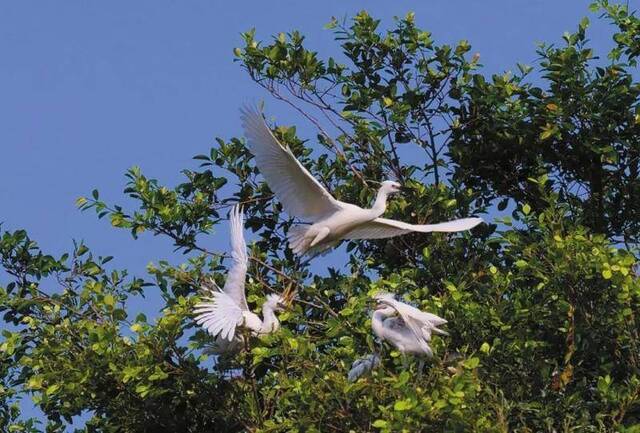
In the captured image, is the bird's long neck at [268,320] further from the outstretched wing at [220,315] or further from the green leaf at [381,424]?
the green leaf at [381,424]

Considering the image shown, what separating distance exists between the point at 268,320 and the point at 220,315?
35cm

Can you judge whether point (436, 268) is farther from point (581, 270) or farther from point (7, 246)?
point (7, 246)

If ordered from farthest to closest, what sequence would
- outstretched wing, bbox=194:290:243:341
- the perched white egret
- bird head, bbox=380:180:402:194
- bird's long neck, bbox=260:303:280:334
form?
bird head, bbox=380:180:402:194 → bird's long neck, bbox=260:303:280:334 → outstretched wing, bbox=194:290:243:341 → the perched white egret

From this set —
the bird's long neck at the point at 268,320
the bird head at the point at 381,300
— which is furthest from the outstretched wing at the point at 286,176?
the bird head at the point at 381,300

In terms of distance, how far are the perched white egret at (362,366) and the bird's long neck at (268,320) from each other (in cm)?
99

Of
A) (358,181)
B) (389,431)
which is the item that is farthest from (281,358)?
(358,181)

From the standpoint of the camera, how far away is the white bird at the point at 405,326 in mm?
9570

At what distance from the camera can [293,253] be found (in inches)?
476

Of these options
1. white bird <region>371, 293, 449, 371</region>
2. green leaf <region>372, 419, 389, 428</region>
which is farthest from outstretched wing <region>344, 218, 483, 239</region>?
green leaf <region>372, 419, 389, 428</region>

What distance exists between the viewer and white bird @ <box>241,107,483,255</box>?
37.7 ft

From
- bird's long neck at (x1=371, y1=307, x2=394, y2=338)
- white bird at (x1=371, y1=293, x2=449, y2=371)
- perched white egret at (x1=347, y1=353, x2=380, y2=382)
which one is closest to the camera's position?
perched white egret at (x1=347, y1=353, x2=380, y2=382)

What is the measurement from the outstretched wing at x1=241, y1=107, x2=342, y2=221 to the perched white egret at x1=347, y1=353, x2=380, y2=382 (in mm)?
2143

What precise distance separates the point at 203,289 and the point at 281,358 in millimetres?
1233

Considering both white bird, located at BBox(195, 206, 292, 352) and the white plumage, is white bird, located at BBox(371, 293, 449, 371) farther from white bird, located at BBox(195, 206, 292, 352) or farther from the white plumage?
white bird, located at BBox(195, 206, 292, 352)
